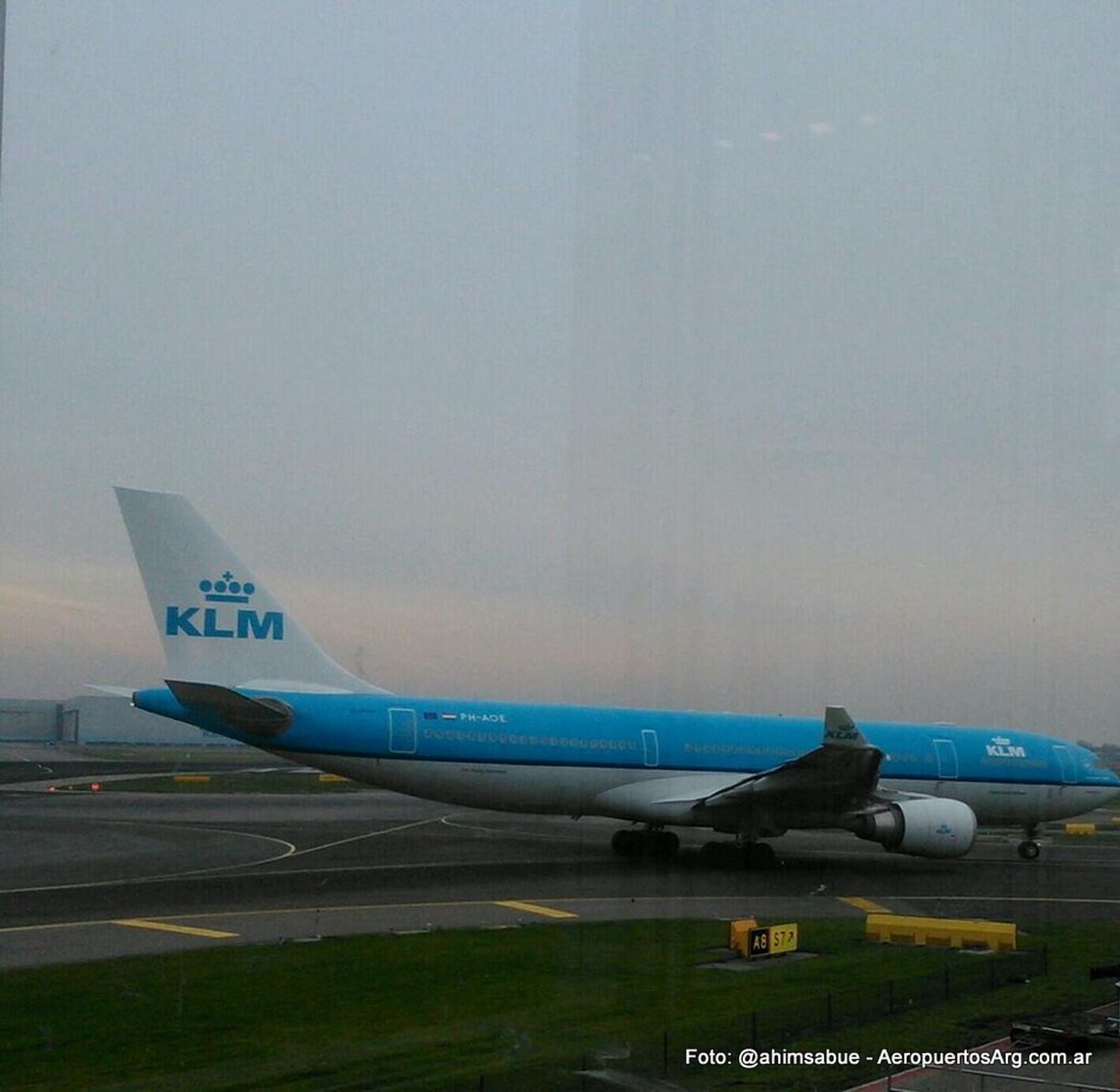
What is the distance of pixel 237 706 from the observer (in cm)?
1736

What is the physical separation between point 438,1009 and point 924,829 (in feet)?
39.8

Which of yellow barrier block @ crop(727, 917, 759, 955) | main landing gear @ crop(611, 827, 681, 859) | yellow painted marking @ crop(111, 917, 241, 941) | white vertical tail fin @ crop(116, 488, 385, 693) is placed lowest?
main landing gear @ crop(611, 827, 681, 859)

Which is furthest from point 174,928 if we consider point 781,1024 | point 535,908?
point 781,1024

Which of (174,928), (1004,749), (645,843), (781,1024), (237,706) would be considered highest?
(237,706)

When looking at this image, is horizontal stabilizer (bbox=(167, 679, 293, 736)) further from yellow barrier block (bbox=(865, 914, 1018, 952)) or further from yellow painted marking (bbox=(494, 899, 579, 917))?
yellow barrier block (bbox=(865, 914, 1018, 952))

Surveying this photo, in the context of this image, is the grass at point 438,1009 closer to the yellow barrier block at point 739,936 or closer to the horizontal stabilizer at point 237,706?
the yellow barrier block at point 739,936

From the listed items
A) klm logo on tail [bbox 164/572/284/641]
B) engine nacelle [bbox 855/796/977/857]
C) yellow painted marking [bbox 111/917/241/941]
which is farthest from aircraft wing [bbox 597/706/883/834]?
yellow painted marking [bbox 111/917/241/941]

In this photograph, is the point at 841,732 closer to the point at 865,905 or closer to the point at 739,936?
the point at 865,905

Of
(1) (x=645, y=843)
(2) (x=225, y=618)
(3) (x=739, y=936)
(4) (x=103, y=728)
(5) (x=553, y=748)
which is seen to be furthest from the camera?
(4) (x=103, y=728)

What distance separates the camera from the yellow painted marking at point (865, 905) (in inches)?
574

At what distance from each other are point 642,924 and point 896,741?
11320 millimetres

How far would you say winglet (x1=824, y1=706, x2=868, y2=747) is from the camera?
16.6 meters

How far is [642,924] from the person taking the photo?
11.6 m

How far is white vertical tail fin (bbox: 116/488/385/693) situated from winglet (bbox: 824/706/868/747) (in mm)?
6546
